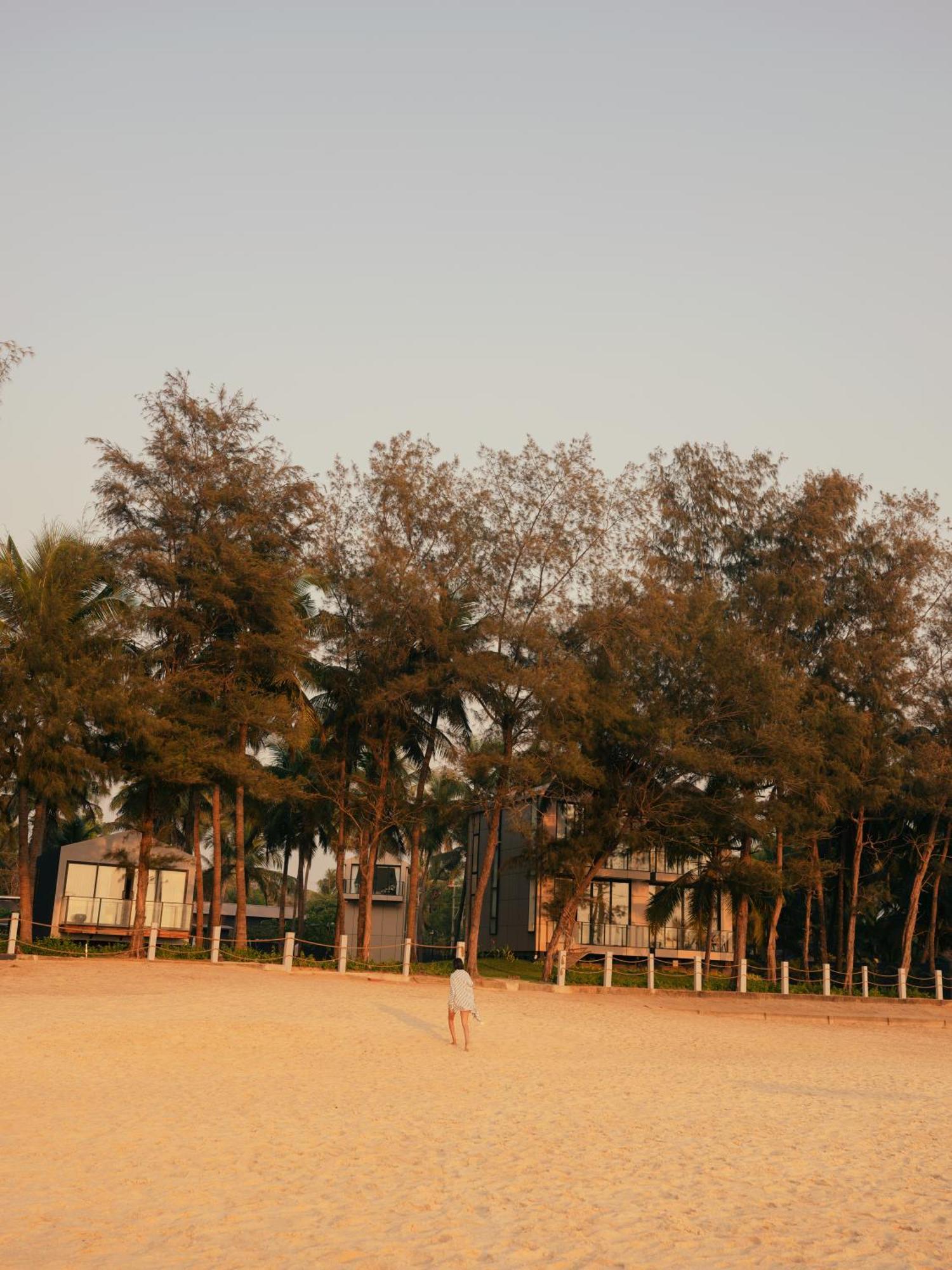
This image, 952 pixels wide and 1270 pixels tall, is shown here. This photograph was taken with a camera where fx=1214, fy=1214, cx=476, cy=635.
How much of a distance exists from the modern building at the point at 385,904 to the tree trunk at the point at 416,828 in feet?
46.8

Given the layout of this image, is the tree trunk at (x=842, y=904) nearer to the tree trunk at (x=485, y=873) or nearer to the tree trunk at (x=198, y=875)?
the tree trunk at (x=485, y=873)

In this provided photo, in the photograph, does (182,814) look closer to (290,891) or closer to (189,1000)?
(189,1000)

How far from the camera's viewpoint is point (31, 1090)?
14.2 metres

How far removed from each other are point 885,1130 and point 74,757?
21.2 meters

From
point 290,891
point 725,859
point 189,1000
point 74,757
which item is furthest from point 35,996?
point 290,891

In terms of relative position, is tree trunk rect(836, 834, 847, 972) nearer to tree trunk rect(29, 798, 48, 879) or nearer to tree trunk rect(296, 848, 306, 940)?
tree trunk rect(296, 848, 306, 940)

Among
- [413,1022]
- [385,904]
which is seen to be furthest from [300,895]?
[413,1022]

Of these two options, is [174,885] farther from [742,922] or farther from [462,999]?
[462,999]

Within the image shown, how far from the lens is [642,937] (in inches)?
1847

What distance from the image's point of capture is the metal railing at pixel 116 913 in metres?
40.0

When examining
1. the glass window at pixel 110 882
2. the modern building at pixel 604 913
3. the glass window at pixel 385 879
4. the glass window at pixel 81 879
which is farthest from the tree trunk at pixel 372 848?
the glass window at pixel 385 879

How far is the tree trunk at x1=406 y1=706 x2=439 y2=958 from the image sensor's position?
33.4 m

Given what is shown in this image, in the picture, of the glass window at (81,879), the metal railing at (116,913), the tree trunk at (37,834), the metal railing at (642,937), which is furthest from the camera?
the metal railing at (642,937)

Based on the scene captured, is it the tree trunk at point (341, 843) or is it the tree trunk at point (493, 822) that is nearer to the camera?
the tree trunk at point (493, 822)
